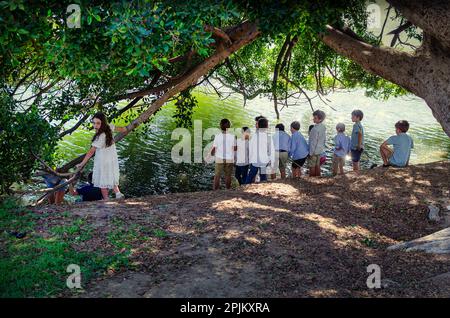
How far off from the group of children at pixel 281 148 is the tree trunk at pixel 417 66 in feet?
7.96

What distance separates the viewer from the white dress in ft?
31.4

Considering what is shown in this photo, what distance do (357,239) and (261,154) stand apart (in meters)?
4.67

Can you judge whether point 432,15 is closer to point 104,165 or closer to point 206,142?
point 104,165

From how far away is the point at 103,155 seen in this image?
9.76 meters

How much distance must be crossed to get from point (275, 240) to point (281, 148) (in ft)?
18.6

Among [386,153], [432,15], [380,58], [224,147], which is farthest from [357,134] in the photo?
[432,15]

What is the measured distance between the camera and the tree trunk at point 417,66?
25.1 feet

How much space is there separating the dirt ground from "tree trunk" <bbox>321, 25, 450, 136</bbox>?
247 centimetres

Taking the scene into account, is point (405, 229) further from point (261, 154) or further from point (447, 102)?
point (261, 154)

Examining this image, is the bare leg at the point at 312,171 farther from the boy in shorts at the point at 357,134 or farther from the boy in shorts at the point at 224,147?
the boy in shorts at the point at 224,147

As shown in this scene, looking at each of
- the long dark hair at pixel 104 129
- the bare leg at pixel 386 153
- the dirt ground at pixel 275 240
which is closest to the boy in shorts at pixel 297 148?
the dirt ground at pixel 275 240

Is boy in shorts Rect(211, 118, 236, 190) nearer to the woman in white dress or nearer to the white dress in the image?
the woman in white dress

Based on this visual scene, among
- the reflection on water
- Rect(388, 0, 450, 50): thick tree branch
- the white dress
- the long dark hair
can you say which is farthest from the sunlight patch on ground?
the reflection on water

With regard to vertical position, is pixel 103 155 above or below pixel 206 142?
below
